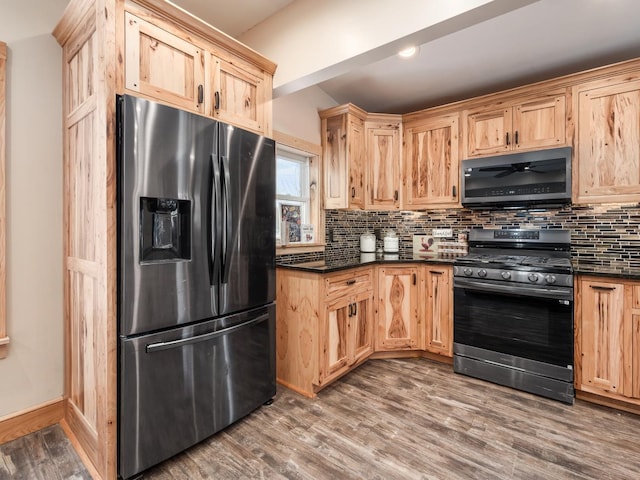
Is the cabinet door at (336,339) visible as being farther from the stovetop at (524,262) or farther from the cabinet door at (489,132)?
the cabinet door at (489,132)

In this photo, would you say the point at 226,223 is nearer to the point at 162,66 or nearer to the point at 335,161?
the point at 162,66

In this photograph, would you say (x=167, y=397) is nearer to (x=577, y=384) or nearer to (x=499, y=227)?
(x=577, y=384)

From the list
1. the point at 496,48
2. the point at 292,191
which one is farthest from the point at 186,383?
the point at 496,48

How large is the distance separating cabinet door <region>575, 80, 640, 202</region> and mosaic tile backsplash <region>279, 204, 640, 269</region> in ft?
0.80

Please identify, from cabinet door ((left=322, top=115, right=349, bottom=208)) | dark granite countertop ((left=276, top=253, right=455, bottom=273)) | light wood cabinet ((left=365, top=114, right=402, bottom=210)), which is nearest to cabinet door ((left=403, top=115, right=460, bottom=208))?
light wood cabinet ((left=365, top=114, right=402, bottom=210))

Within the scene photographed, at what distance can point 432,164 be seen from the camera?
3309 millimetres

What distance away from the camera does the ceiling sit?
2.15 m

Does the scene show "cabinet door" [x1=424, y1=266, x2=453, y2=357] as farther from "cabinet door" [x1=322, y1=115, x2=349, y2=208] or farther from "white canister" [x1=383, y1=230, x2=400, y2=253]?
"cabinet door" [x1=322, y1=115, x2=349, y2=208]

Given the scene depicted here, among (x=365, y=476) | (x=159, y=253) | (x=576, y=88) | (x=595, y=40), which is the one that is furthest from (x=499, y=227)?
(x=159, y=253)

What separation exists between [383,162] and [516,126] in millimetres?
1211

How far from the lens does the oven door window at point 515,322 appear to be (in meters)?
2.34

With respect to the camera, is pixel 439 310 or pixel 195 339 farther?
pixel 439 310

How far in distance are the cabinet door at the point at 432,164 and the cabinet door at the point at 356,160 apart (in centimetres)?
51

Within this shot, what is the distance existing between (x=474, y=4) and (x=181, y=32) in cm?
147
